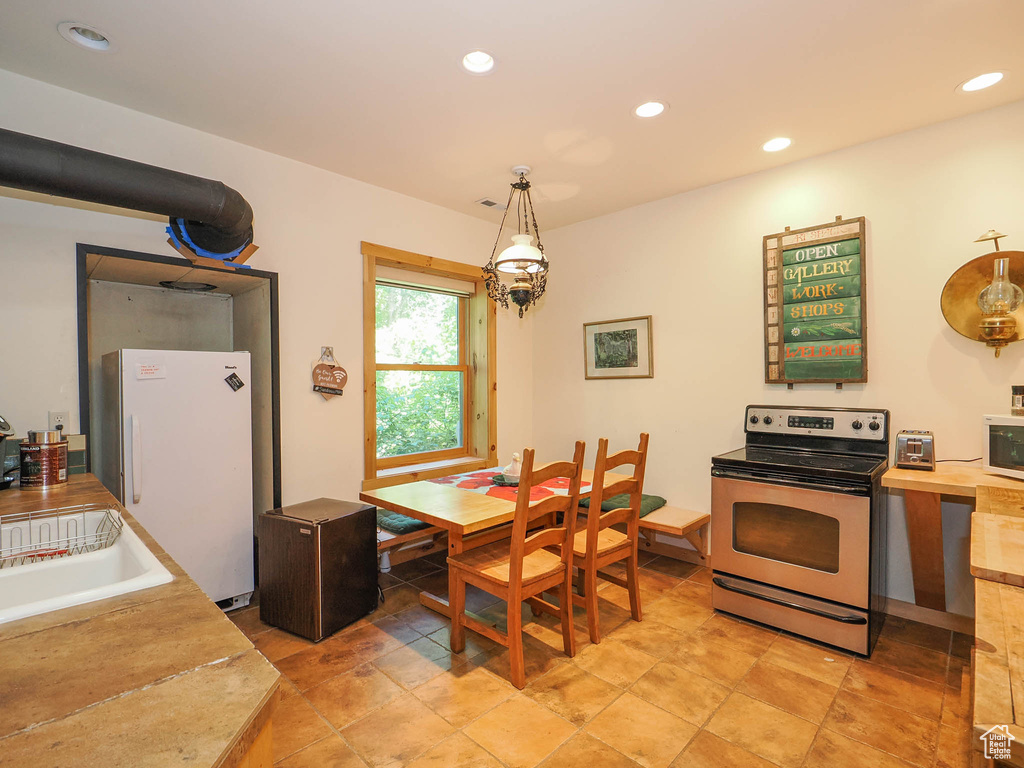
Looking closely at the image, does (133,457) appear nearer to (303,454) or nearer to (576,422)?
(303,454)

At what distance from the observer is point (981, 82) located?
2.24m

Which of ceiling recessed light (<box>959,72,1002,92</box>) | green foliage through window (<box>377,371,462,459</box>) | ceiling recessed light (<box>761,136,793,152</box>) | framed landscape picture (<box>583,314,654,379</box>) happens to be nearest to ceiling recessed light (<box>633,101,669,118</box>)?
ceiling recessed light (<box>761,136,793,152</box>)

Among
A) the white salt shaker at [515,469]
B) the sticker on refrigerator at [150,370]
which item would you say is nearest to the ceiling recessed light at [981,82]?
the white salt shaker at [515,469]

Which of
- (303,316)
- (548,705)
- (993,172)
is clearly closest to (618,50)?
(993,172)

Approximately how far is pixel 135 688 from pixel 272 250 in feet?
8.77

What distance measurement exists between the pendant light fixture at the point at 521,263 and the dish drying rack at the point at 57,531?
197 centimetres

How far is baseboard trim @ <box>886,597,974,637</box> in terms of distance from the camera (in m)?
2.57

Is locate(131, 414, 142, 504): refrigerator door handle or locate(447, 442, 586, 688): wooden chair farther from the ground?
locate(131, 414, 142, 504): refrigerator door handle

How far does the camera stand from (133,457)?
91.2 inches

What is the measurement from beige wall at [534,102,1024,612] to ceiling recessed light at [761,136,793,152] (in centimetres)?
30

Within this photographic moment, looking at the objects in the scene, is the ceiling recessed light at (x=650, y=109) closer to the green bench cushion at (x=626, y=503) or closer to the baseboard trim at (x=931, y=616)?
the green bench cushion at (x=626, y=503)

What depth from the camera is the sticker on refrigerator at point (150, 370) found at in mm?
2361

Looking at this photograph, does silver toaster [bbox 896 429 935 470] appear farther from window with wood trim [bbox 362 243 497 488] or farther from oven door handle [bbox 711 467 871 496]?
window with wood trim [bbox 362 243 497 488]

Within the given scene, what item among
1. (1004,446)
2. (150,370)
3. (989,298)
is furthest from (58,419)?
(989,298)
